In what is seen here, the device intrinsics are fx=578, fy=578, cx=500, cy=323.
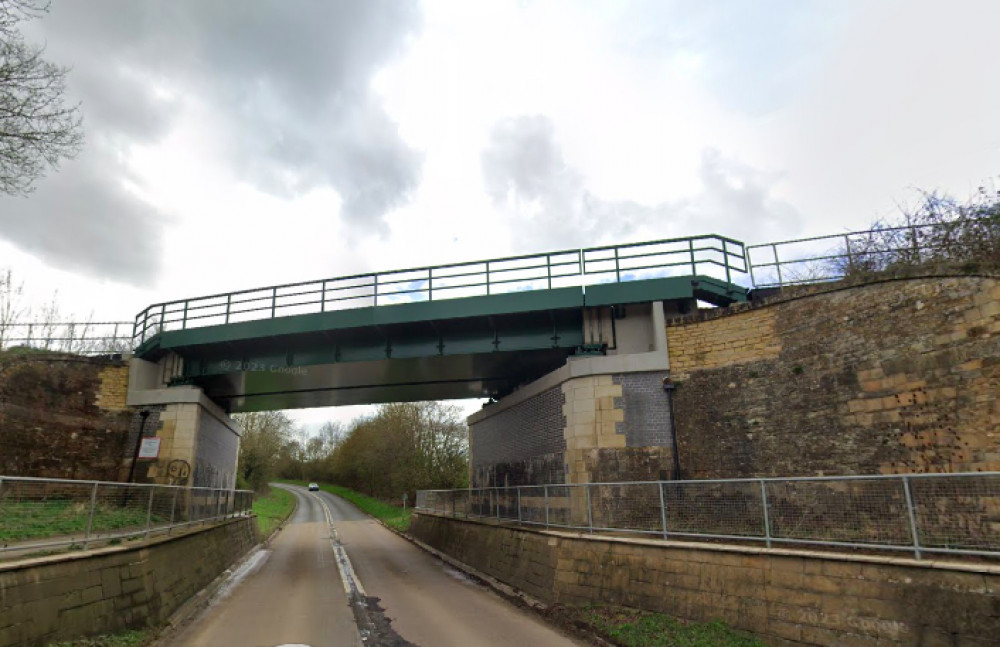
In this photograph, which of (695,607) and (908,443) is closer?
(695,607)

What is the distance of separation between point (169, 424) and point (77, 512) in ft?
38.6

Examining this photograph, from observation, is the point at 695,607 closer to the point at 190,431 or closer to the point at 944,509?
the point at 944,509

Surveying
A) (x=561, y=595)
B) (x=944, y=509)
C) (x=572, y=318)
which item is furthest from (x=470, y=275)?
(x=944, y=509)

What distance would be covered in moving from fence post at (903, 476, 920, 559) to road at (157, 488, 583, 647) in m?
5.08

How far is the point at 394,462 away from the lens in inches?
2005

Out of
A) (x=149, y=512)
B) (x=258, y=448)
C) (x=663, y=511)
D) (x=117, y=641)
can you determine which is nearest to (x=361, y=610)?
(x=149, y=512)

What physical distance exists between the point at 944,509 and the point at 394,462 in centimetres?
4769

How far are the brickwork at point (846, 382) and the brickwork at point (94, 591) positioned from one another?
11389 mm

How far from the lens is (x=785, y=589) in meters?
7.94

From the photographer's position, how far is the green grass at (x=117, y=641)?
7.51 metres

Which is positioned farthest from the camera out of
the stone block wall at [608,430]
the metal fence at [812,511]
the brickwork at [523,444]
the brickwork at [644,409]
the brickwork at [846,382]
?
the brickwork at [523,444]

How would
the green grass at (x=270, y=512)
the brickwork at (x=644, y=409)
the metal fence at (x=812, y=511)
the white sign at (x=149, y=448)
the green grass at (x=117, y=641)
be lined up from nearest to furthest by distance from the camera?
the metal fence at (x=812, y=511) → the green grass at (x=117, y=641) → the brickwork at (x=644, y=409) → the white sign at (x=149, y=448) → the green grass at (x=270, y=512)

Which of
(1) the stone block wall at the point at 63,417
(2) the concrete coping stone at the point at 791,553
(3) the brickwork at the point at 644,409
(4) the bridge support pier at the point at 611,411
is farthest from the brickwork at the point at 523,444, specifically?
(1) the stone block wall at the point at 63,417

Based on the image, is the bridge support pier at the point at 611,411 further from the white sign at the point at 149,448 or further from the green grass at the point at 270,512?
the green grass at the point at 270,512
